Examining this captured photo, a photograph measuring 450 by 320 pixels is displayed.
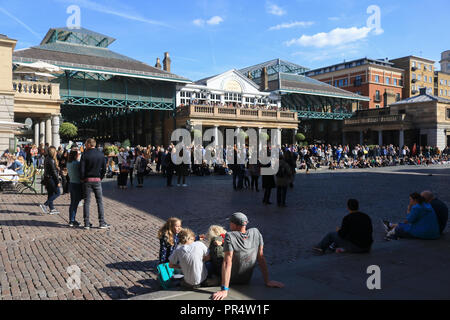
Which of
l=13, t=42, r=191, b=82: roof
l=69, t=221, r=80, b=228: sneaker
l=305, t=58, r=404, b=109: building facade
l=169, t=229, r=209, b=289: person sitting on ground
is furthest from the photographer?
l=305, t=58, r=404, b=109: building facade

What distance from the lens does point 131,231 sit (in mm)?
7758

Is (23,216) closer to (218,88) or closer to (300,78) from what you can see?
(218,88)

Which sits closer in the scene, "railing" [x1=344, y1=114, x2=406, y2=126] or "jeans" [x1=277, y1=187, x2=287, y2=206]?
"jeans" [x1=277, y1=187, x2=287, y2=206]

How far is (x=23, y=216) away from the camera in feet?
30.3

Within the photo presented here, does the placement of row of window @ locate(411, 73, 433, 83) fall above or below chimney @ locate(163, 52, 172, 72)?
above

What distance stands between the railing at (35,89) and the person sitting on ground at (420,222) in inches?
963

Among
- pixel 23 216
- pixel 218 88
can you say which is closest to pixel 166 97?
pixel 218 88

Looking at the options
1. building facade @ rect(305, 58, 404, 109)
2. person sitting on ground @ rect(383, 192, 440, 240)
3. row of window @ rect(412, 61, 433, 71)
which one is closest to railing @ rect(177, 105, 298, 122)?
building facade @ rect(305, 58, 404, 109)

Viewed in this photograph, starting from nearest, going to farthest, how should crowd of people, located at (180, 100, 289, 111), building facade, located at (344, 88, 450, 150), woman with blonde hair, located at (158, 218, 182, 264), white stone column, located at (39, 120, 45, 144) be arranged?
woman with blonde hair, located at (158, 218, 182, 264) → white stone column, located at (39, 120, 45, 144) → crowd of people, located at (180, 100, 289, 111) → building facade, located at (344, 88, 450, 150)

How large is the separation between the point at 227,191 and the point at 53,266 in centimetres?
953

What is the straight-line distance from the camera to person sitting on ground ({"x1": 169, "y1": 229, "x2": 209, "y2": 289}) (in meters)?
4.32

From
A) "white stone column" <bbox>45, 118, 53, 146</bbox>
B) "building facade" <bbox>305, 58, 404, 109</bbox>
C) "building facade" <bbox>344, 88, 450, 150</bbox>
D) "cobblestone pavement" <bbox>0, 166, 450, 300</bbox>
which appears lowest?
"cobblestone pavement" <bbox>0, 166, 450, 300</bbox>

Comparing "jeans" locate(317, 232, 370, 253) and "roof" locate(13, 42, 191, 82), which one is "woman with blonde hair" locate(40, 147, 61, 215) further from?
"roof" locate(13, 42, 191, 82)

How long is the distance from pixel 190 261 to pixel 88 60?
113 ft
